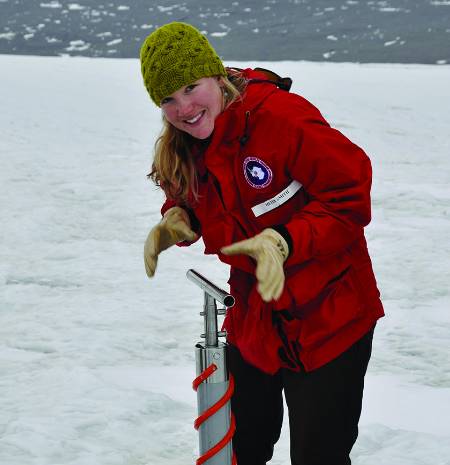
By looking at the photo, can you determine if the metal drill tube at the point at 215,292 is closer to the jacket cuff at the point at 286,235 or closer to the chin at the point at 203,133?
the jacket cuff at the point at 286,235

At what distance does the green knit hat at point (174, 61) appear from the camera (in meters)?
1.58

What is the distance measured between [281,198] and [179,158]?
250 mm

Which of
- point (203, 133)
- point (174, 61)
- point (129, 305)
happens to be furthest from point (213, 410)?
point (129, 305)

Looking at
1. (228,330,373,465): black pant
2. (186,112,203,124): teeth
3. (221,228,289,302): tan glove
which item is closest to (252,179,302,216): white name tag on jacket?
(221,228,289,302): tan glove

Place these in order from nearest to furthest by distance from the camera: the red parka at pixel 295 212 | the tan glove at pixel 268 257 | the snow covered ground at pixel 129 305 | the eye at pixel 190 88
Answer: the tan glove at pixel 268 257
the red parka at pixel 295 212
the eye at pixel 190 88
the snow covered ground at pixel 129 305

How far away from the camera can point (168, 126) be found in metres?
1.71

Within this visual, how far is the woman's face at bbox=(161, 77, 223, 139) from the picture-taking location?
1597 millimetres

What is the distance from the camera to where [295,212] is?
160 centimetres

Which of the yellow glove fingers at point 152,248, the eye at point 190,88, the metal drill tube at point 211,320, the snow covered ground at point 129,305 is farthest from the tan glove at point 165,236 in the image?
the snow covered ground at point 129,305

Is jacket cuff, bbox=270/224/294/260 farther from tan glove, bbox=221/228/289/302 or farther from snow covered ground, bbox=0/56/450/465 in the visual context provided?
snow covered ground, bbox=0/56/450/465

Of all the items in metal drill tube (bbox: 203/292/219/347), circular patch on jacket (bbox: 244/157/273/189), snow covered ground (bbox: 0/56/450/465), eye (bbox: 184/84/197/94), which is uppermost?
eye (bbox: 184/84/197/94)

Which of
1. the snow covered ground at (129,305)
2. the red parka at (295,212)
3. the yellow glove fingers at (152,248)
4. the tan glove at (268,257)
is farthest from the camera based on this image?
the snow covered ground at (129,305)

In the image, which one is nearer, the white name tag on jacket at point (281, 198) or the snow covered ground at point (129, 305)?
the white name tag on jacket at point (281, 198)

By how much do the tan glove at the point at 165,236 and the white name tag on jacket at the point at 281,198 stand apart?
0.22 m
